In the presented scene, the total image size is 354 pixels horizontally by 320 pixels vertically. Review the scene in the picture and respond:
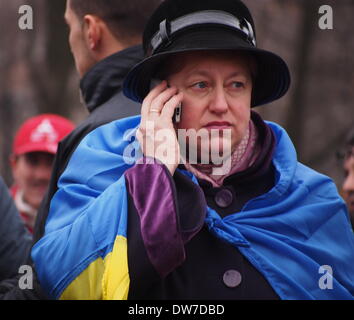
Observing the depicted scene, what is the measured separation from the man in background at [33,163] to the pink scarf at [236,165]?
2.65 metres

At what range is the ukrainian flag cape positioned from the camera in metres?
3.07

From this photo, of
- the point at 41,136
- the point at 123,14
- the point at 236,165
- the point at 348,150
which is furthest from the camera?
the point at 41,136

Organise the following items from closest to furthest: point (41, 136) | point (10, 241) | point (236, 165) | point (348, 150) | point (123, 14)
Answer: point (236, 165), point (123, 14), point (10, 241), point (348, 150), point (41, 136)

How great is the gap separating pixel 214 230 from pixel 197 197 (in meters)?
0.18

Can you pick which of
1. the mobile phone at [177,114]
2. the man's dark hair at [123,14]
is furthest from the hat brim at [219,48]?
the man's dark hair at [123,14]

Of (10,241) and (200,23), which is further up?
(200,23)

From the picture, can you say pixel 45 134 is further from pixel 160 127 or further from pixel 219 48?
pixel 219 48

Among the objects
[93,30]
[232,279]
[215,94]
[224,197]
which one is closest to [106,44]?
[93,30]

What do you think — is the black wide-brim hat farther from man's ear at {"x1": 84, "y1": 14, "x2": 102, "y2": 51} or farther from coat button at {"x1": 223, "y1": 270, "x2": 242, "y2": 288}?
coat button at {"x1": 223, "y1": 270, "x2": 242, "y2": 288}

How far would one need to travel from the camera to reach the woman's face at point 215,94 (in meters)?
3.23

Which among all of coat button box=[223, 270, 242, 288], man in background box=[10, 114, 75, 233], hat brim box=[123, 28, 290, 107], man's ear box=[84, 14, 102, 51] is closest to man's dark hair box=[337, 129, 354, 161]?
hat brim box=[123, 28, 290, 107]

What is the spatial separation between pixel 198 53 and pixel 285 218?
2.43 feet

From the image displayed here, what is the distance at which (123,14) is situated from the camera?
13.4 ft

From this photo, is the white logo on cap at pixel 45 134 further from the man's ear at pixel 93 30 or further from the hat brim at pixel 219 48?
the hat brim at pixel 219 48
